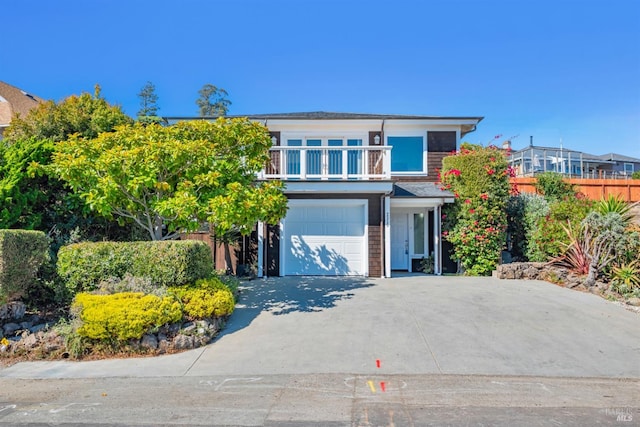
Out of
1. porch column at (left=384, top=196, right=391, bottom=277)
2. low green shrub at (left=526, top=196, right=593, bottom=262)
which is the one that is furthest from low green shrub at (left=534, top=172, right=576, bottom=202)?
porch column at (left=384, top=196, right=391, bottom=277)

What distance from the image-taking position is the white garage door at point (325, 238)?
1244 centimetres

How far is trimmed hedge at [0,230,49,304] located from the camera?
20.1 feet

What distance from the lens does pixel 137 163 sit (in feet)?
22.7

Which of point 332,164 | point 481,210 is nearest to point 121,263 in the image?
point 332,164

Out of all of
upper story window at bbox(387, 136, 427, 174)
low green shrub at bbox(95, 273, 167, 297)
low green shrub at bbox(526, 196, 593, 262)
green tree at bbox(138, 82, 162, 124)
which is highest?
green tree at bbox(138, 82, 162, 124)

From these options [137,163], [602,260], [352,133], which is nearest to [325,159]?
[352,133]

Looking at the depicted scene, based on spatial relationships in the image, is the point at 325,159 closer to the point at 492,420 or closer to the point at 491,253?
the point at 491,253

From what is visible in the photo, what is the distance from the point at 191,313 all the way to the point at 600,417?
19.0 ft

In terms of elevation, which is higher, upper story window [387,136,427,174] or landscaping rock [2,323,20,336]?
upper story window [387,136,427,174]

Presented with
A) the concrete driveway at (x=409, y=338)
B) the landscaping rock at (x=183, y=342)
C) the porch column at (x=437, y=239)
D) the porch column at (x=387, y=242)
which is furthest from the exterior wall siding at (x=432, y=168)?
the landscaping rock at (x=183, y=342)

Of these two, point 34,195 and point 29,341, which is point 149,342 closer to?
point 29,341

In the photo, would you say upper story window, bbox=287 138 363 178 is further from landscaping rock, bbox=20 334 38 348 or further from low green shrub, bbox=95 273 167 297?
landscaping rock, bbox=20 334 38 348

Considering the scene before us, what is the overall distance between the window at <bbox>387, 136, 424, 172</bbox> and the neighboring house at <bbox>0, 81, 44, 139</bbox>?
1986cm

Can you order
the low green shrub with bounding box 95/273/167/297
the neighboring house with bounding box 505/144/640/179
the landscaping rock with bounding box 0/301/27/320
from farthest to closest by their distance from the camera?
the neighboring house with bounding box 505/144/640/179 < the low green shrub with bounding box 95/273/167/297 < the landscaping rock with bounding box 0/301/27/320
